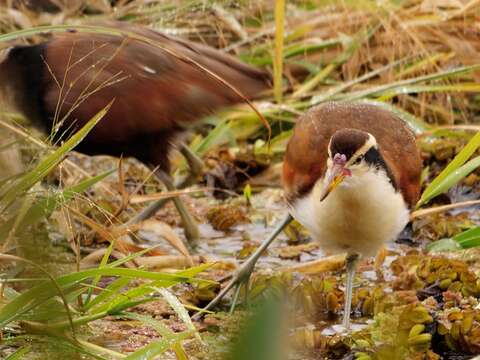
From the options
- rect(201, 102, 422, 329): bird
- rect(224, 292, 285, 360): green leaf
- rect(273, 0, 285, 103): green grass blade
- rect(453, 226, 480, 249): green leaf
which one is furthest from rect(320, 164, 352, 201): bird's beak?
rect(224, 292, 285, 360): green leaf

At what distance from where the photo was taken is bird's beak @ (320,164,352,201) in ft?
8.71

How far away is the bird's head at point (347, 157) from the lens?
2658 mm

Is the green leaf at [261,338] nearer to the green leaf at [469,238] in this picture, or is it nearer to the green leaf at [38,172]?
the green leaf at [38,172]

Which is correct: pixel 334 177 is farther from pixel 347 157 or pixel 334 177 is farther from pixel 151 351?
pixel 151 351

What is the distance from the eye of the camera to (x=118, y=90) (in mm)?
3609

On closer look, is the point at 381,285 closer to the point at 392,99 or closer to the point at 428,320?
the point at 428,320

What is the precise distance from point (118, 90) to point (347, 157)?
1242 millimetres

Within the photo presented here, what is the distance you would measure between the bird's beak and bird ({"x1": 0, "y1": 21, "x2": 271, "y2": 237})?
105 centimetres

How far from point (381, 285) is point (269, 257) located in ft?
1.81

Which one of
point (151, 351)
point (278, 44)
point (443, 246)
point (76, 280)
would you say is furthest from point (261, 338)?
point (278, 44)

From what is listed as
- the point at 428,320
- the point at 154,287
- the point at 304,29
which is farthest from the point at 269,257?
the point at 304,29

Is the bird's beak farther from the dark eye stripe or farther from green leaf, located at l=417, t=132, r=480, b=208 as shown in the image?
green leaf, located at l=417, t=132, r=480, b=208

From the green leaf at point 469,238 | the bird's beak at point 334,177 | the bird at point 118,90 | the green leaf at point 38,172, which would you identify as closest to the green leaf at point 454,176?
the green leaf at point 469,238

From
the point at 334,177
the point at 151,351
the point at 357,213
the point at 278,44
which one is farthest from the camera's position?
the point at 278,44
